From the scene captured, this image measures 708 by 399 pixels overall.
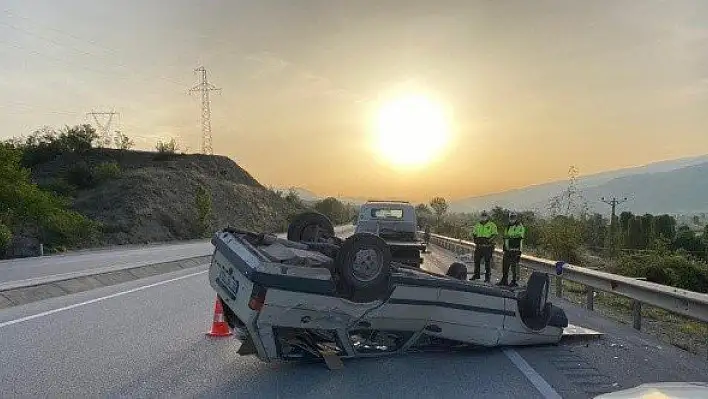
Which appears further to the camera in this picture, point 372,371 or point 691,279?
point 691,279

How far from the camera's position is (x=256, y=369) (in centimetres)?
643

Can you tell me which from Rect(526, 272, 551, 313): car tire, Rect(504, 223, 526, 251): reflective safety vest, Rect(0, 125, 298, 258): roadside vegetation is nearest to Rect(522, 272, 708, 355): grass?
Rect(504, 223, 526, 251): reflective safety vest

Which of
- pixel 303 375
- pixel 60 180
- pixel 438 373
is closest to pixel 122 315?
pixel 303 375

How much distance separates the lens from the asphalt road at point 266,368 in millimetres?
5605

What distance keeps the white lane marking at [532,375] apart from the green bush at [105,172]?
8304 cm

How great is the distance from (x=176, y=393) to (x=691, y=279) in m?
23.3

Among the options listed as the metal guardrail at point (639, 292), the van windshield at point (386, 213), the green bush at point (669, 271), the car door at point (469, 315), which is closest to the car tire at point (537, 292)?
the car door at point (469, 315)

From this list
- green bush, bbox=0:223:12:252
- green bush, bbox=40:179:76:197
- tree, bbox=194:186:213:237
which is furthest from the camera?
green bush, bbox=40:179:76:197

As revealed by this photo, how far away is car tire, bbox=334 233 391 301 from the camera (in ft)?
19.6

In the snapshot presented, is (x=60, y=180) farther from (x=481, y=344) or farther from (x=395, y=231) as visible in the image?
(x=481, y=344)

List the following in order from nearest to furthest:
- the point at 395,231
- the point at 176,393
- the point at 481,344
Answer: the point at 176,393, the point at 481,344, the point at 395,231

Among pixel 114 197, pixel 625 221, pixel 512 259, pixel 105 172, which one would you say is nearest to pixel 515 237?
pixel 512 259

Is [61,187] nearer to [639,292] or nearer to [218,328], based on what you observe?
[218,328]

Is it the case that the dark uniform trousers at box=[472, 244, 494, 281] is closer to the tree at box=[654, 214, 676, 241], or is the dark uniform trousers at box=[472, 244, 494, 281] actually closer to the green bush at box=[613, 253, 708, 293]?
the green bush at box=[613, 253, 708, 293]
